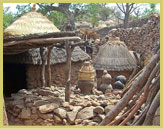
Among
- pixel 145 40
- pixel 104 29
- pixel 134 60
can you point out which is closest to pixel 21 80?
pixel 134 60

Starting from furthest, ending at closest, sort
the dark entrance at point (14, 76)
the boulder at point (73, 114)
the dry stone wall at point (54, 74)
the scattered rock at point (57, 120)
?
the dark entrance at point (14, 76), the dry stone wall at point (54, 74), the scattered rock at point (57, 120), the boulder at point (73, 114)

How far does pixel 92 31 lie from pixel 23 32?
475 inches

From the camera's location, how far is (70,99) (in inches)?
272

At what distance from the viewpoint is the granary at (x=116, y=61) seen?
1130 cm

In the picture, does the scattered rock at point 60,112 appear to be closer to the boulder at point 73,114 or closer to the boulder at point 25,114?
the boulder at point 73,114

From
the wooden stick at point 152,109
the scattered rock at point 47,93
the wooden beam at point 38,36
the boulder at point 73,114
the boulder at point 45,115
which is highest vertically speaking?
the wooden beam at point 38,36

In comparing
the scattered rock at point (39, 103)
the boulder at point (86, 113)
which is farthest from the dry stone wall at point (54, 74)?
the boulder at point (86, 113)

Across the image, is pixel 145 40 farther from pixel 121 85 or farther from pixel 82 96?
pixel 82 96

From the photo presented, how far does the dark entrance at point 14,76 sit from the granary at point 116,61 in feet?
11.2

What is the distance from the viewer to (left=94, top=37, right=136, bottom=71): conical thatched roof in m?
11.3

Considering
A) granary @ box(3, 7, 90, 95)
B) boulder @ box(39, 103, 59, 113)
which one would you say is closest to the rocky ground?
boulder @ box(39, 103, 59, 113)

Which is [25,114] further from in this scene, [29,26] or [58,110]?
[29,26]

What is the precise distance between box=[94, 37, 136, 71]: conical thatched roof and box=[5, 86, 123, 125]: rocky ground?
4.30 metres

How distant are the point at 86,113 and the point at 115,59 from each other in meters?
5.78
